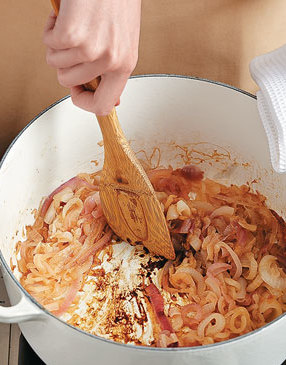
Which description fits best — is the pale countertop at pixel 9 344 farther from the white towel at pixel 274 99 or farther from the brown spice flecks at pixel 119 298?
the white towel at pixel 274 99

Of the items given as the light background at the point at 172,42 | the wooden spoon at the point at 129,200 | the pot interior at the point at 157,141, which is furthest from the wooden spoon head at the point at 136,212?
the light background at the point at 172,42

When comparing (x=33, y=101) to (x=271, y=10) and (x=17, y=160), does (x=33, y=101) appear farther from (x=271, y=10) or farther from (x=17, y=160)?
(x=271, y=10)

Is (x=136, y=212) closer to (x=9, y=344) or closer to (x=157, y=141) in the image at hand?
(x=157, y=141)

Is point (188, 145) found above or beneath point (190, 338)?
above

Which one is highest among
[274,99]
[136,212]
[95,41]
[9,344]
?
[95,41]

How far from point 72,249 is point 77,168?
0.55 ft

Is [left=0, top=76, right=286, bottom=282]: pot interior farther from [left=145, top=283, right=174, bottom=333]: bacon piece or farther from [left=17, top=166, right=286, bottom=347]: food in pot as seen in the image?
[left=145, top=283, right=174, bottom=333]: bacon piece

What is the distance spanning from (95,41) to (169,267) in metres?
0.52

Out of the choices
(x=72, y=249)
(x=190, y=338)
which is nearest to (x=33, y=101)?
(x=72, y=249)

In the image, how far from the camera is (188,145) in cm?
112

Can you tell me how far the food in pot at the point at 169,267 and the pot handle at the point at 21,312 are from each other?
226 mm

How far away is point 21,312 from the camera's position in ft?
2.29

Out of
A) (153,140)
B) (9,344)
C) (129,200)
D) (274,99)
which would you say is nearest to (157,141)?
(153,140)

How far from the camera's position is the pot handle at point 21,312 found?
70 cm
